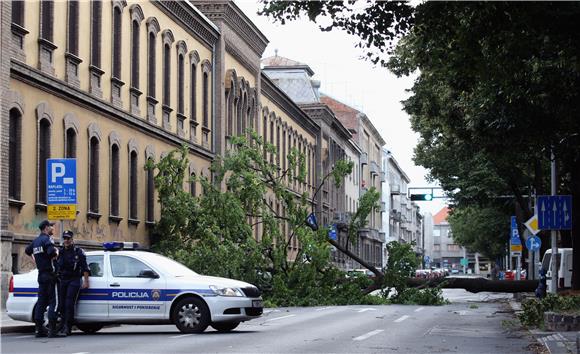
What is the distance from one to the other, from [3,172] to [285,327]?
337 inches

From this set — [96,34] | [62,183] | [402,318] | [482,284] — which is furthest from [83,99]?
[482,284]

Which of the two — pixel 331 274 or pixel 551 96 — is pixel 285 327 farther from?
pixel 331 274

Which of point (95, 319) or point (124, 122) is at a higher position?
point (124, 122)

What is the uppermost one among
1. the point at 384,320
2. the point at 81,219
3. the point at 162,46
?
the point at 162,46

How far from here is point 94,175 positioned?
32.8m

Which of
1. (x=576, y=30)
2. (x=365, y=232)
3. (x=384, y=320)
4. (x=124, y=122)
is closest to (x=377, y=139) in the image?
(x=365, y=232)

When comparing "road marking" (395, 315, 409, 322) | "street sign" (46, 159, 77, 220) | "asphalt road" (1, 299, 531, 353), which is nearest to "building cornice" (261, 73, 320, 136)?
"road marking" (395, 315, 409, 322)

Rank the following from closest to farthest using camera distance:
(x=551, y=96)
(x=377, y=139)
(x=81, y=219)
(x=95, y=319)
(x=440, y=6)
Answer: (x=440, y=6) → (x=95, y=319) → (x=551, y=96) → (x=81, y=219) → (x=377, y=139)

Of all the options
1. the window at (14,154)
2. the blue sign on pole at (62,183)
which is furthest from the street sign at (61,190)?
the window at (14,154)

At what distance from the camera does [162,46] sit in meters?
39.4

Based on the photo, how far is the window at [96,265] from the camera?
1888cm

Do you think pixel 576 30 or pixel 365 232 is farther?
pixel 365 232

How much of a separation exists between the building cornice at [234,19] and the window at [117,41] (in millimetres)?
11839

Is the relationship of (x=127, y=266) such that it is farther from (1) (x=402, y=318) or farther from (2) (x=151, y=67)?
(2) (x=151, y=67)
